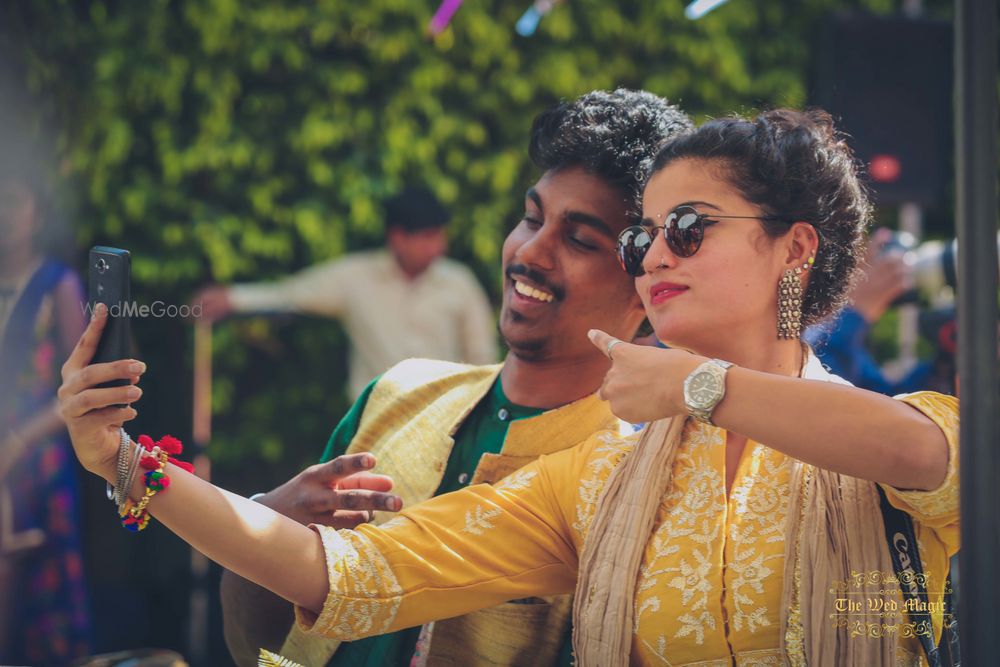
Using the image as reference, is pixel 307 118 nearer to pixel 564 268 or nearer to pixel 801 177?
pixel 564 268

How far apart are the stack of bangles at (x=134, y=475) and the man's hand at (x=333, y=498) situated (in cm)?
34

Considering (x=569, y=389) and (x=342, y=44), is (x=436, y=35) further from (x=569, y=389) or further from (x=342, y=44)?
(x=569, y=389)

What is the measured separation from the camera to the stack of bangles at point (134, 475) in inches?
61.0

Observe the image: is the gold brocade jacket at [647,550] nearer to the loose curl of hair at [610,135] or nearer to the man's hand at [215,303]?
the loose curl of hair at [610,135]

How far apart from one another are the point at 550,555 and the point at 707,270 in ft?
1.81

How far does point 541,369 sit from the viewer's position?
85.9 inches

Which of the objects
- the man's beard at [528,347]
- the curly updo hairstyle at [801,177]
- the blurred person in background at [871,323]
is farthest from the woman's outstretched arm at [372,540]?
the blurred person in background at [871,323]

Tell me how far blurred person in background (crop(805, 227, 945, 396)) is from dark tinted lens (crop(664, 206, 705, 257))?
208 cm

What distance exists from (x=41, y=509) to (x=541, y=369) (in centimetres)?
249

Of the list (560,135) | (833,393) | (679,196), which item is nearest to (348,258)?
(560,135)

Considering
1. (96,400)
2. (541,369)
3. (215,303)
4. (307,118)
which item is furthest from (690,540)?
(307,118)

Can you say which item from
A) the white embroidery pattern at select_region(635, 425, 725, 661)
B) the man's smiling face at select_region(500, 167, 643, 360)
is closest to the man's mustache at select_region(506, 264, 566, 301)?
the man's smiling face at select_region(500, 167, 643, 360)

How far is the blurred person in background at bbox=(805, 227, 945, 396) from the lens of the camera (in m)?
3.77

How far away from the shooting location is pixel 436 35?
19.3 ft
